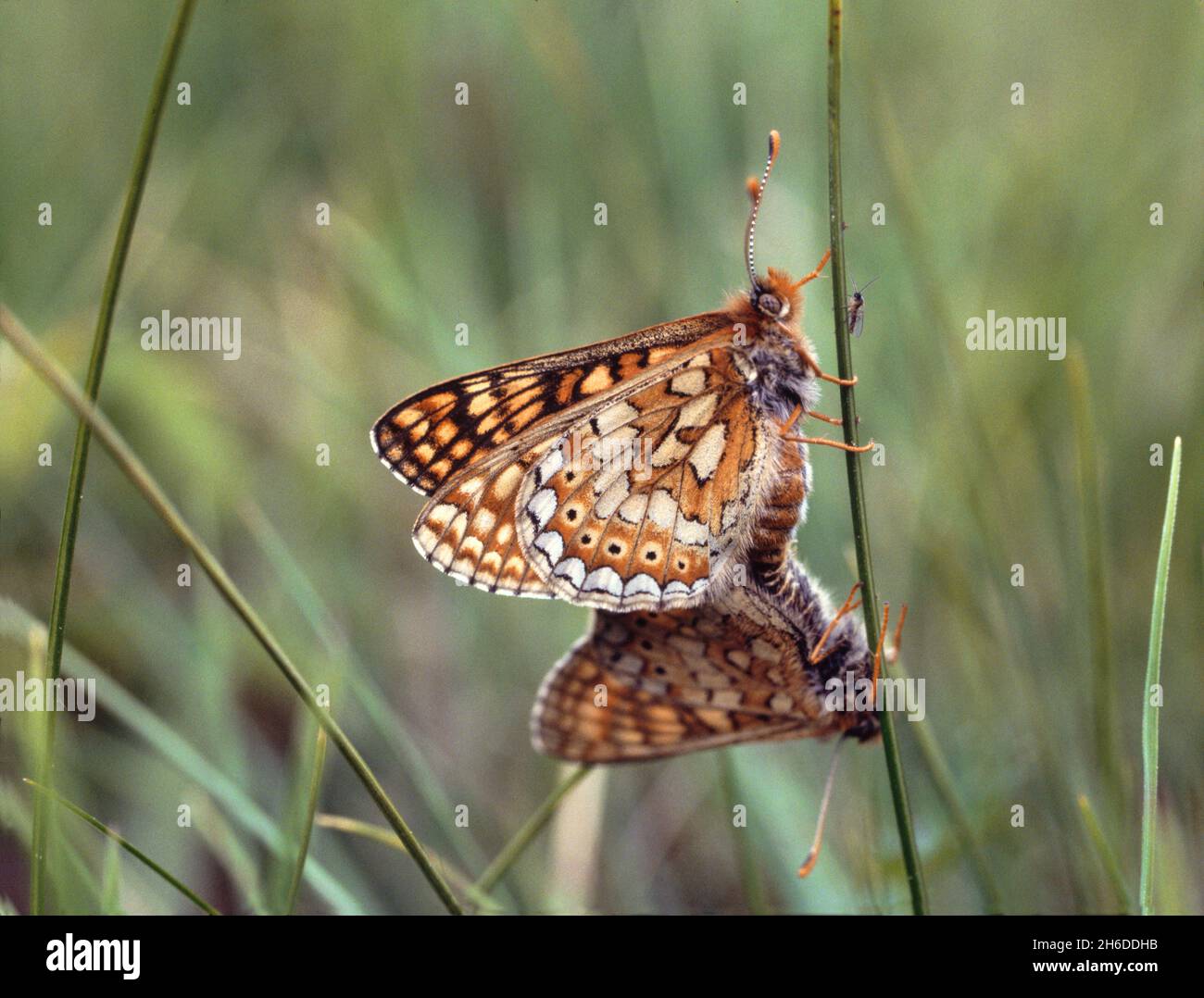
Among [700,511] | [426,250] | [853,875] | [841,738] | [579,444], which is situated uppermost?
[426,250]

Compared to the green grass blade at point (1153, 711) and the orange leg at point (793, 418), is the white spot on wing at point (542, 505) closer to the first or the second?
the orange leg at point (793, 418)

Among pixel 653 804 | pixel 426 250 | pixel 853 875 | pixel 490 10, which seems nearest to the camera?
pixel 853 875

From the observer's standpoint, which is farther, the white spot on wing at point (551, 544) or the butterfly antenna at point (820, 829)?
the white spot on wing at point (551, 544)

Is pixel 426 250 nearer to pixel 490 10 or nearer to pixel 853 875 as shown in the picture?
pixel 490 10

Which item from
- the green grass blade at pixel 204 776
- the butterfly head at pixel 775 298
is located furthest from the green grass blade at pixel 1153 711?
the green grass blade at pixel 204 776

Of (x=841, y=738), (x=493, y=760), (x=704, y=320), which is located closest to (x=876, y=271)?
(x=704, y=320)
